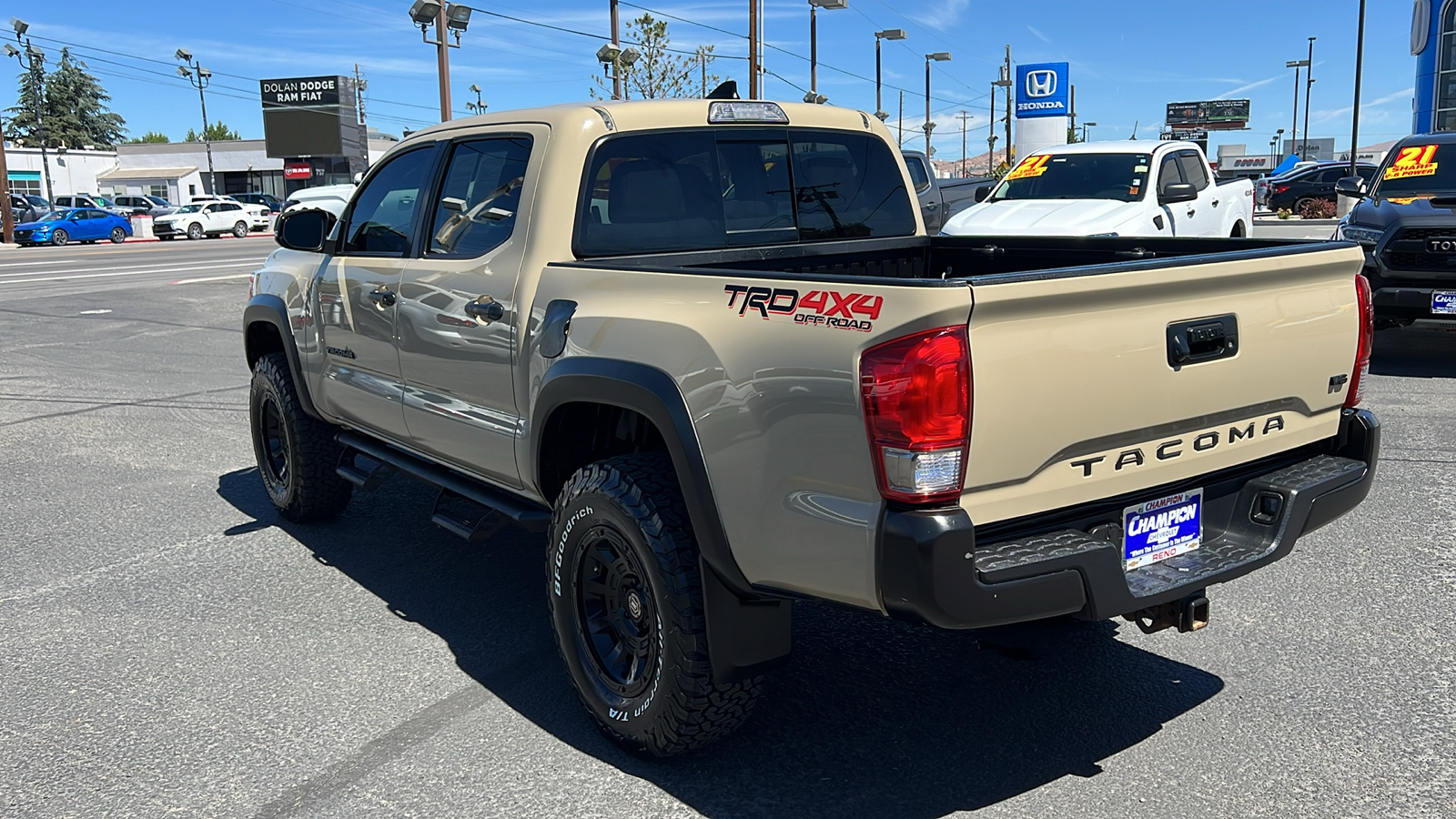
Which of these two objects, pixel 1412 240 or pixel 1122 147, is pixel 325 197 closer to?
pixel 1122 147

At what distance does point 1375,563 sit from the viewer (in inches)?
201

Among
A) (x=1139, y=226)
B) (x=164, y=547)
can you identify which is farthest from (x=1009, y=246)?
(x=1139, y=226)

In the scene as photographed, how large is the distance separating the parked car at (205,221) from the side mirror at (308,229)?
148 feet

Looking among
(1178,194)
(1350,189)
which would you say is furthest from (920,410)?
(1178,194)

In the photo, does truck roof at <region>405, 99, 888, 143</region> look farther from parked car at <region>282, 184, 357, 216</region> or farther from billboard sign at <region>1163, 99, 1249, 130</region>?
billboard sign at <region>1163, 99, 1249, 130</region>

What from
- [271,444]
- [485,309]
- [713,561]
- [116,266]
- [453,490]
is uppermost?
[485,309]

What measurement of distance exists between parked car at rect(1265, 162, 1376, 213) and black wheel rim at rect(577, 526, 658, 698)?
122 ft

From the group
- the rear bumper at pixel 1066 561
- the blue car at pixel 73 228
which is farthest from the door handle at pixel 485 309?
the blue car at pixel 73 228

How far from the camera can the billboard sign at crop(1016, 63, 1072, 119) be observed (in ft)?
189

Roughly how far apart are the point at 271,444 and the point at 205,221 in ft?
150

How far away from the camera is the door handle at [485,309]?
13.3ft

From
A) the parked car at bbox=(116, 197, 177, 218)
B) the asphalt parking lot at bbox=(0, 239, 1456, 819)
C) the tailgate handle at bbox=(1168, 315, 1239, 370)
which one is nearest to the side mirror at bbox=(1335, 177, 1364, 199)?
the asphalt parking lot at bbox=(0, 239, 1456, 819)

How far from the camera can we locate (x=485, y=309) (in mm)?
4098

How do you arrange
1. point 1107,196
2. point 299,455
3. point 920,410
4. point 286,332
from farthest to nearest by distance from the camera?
1. point 1107,196
2. point 299,455
3. point 286,332
4. point 920,410
